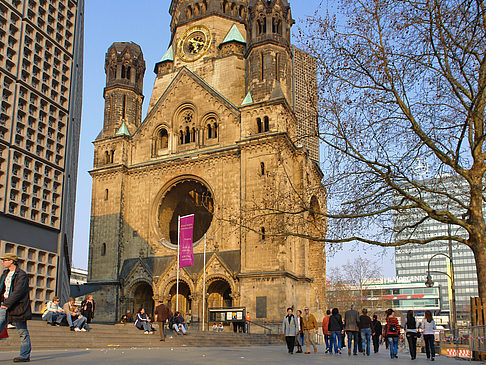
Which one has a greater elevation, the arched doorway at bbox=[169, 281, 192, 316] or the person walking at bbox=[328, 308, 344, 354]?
the arched doorway at bbox=[169, 281, 192, 316]

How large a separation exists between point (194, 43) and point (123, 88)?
7.80 meters

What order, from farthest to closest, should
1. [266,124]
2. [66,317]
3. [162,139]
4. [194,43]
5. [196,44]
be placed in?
[194,43] → [196,44] → [162,139] → [266,124] → [66,317]

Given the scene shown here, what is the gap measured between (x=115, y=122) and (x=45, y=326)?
31348 mm

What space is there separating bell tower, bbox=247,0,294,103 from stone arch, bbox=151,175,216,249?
27.6 ft

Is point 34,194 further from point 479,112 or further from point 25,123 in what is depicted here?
point 479,112

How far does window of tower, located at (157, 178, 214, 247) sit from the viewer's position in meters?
43.0

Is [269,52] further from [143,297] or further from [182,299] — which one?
[143,297]

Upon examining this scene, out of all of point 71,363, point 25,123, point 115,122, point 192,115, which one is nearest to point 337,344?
point 71,363

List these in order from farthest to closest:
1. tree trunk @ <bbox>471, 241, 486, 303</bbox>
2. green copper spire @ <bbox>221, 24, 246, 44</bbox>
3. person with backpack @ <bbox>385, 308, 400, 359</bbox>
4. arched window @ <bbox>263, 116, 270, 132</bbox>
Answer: green copper spire @ <bbox>221, 24, 246, 44</bbox> < arched window @ <bbox>263, 116, 270, 132</bbox> < person with backpack @ <bbox>385, 308, 400, 359</bbox> < tree trunk @ <bbox>471, 241, 486, 303</bbox>

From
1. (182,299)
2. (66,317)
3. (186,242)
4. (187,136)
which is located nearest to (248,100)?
(187,136)

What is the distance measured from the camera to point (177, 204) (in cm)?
4466

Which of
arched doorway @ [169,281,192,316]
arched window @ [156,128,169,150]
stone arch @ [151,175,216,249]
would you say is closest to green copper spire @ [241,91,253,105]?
stone arch @ [151,175,216,249]

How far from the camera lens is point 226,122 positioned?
42.2 meters

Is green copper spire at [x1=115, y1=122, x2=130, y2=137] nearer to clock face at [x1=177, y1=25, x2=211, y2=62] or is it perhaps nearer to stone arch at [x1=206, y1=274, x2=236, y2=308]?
clock face at [x1=177, y1=25, x2=211, y2=62]
